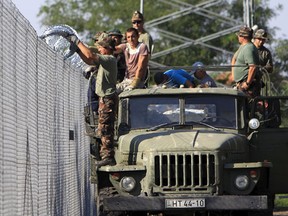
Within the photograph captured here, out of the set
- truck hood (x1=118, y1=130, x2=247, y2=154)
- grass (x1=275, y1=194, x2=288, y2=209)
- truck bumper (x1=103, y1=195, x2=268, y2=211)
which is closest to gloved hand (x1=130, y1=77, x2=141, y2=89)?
truck hood (x1=118, y1=130, x2=247, y2=154)

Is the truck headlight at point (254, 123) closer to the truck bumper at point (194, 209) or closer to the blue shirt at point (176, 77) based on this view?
the truck bumper at point (194, 209)

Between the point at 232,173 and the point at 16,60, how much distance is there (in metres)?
4.36

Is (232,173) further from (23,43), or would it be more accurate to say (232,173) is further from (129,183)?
(23,43)

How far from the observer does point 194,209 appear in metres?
15.6

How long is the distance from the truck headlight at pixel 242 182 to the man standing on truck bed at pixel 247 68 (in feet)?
8.70

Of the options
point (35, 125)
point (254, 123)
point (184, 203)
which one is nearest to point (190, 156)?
point (184, 203)

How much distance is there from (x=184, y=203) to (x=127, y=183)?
882mm

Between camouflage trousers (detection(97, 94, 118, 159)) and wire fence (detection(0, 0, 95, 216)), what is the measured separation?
592 millimetres

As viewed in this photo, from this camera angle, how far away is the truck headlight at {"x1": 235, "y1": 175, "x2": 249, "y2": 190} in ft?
52.5

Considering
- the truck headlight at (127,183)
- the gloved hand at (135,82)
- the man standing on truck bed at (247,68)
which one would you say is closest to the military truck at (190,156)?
the truck headlight at (127,183)

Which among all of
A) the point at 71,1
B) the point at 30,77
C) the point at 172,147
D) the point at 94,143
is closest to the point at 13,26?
the point at 30,77

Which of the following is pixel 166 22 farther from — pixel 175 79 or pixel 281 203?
pixel 175 79

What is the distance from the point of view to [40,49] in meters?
15.0

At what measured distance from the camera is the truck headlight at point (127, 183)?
16047 mm
